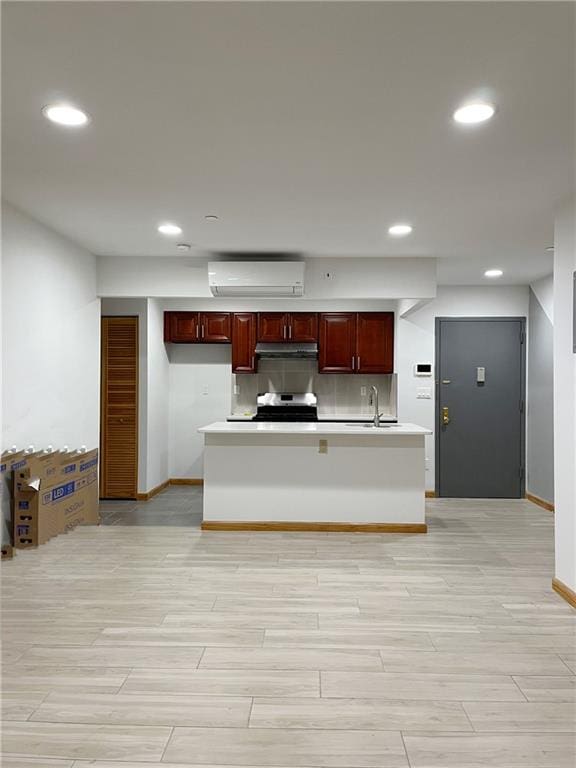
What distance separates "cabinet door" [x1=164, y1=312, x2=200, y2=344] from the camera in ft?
23.3

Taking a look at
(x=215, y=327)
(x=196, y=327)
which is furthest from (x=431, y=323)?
(x=196, y=327)

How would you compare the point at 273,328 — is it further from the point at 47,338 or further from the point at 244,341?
the point at 47,338

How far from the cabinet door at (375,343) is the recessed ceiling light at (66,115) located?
4.90 m

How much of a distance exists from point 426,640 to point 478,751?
0.85 m

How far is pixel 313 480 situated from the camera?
490 centimetres

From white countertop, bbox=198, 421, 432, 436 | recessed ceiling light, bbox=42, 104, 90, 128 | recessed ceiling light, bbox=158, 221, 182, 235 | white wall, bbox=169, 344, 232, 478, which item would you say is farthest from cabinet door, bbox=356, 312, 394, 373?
recessed ceiling light, bbox=42, 104, 90, 128

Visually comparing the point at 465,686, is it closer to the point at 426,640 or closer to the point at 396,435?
the point at 426,640

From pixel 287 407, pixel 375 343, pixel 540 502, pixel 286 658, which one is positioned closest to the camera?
pixel 286 658

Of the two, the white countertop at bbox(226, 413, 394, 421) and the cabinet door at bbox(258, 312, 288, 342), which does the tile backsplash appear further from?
the cabinet door at bbox(258, 312, 288, 342)

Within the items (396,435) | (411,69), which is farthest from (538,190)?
(396,435)

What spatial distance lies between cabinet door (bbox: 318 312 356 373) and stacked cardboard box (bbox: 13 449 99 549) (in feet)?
10.8

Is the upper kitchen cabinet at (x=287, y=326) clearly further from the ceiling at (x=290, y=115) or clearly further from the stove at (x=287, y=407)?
the ceiling at (x=290, y=115)

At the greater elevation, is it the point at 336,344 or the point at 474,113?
the point at 474,113

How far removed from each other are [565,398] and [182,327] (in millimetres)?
4983
